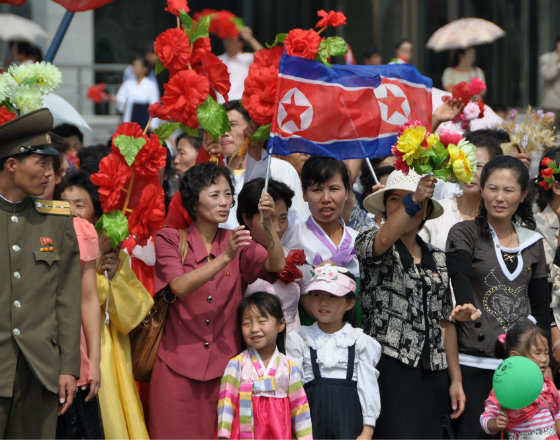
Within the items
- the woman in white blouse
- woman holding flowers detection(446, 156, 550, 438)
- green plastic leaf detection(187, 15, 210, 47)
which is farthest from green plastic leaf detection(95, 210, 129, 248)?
the woman in white blouse

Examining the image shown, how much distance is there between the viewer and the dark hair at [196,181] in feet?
18.6

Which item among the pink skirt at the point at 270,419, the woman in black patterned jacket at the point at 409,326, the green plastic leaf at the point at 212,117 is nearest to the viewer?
the pink skirt at the point at 270,419

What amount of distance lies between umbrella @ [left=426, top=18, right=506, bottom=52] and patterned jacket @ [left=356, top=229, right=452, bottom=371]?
7.24m

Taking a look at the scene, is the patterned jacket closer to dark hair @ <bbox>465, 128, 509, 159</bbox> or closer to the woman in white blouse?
dark hair @ <bbox>465, 128, 509, 159</bbox>

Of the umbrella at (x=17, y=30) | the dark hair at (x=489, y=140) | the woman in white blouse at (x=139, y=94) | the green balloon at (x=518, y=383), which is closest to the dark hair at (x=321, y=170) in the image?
the dark hair at (x=489, y=140)

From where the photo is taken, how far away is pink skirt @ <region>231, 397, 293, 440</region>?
537 cm

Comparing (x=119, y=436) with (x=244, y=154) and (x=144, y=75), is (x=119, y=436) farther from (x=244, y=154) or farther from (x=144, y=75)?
(x=144, y=75)

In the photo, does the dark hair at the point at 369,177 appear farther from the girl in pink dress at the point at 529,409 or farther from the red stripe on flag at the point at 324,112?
the girl in pink dress at the point at 529,409

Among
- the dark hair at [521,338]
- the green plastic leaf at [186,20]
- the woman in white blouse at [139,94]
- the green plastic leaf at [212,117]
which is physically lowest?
the dark hair at [521,338]

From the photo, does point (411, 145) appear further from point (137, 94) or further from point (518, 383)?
point (137, 94)

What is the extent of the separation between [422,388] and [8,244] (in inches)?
94.7

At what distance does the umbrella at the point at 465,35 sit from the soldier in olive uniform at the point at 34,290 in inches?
334

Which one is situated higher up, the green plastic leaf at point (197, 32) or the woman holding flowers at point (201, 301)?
the green plastic leaf at point (197, 32)

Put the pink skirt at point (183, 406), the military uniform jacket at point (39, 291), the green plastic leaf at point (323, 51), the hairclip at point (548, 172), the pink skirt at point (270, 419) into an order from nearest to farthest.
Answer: the military uniform jacket at point (39, 291), the pink skirt at point (270, 419), the pink skirt at point (183, 406), the green plastic leaf at point (323, 51), the hairclip at point (548, 172)
